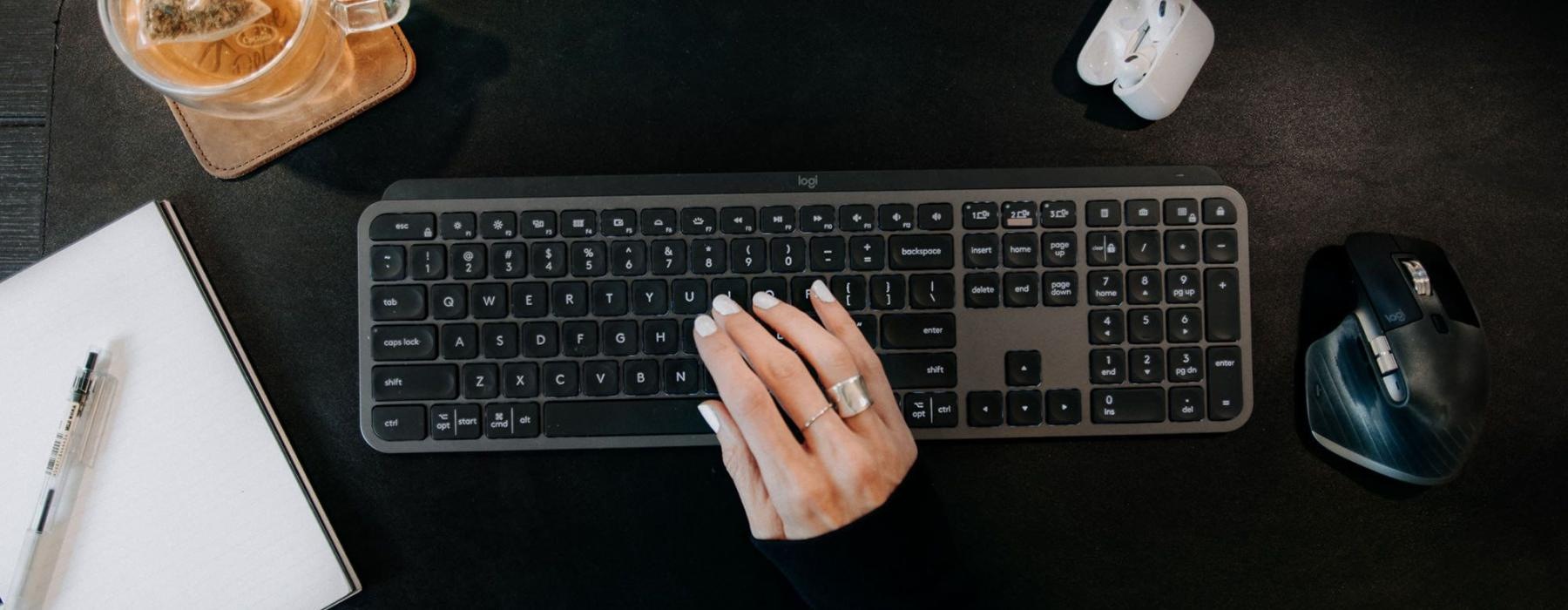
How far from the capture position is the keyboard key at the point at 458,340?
2.26 feet

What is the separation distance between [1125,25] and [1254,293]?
0.26 meters

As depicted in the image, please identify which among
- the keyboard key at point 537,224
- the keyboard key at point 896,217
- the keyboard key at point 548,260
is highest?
the keyboard key at point 537,224

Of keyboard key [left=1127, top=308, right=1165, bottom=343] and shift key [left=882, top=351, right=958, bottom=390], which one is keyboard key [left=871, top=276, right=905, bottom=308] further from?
keyboard key [left=1127, top=308, right=1165, bottom=343]

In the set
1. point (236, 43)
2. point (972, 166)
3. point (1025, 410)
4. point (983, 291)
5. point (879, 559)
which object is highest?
point (236, 43)

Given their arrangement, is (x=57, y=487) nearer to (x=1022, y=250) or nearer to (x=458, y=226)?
(x=458, y=226)

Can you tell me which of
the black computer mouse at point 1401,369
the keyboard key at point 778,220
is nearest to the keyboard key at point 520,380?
the keyboard key at point 778,220

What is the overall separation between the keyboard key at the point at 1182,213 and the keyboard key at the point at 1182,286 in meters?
0.04

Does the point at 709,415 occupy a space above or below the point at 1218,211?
below

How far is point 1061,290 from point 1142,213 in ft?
0.30

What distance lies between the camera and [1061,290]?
688mm

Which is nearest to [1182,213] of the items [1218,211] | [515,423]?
[1218,211]

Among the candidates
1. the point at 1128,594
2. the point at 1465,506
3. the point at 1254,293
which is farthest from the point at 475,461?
the point at 1465,506

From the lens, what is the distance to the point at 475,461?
73 cm

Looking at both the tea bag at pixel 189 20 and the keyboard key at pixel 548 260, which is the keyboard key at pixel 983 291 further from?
the tea bag at pixel 189 20
